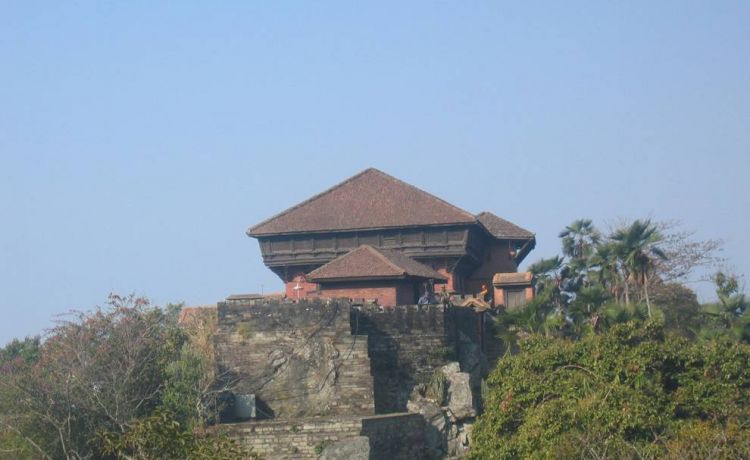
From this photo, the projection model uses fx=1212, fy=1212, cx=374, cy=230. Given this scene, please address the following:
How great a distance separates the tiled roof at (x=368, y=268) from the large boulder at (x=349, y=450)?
7.26m

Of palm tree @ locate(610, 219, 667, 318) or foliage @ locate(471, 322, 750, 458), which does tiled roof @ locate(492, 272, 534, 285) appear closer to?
palm tree @ locate(610, 219, 667, 318)

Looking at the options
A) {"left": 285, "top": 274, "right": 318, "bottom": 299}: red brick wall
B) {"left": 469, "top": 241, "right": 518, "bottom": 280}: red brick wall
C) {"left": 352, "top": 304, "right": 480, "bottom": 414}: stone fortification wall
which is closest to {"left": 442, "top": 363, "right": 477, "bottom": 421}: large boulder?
{"left": 352, "top": 304, "right": 480, "bottom": 414}: stone fortification wall

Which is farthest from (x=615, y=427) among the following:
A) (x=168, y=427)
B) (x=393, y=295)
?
(x=393, y=295)

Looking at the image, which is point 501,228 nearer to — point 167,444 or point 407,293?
point 407,293

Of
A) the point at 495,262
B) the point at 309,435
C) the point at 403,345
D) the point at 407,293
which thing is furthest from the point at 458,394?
the point at 495,262

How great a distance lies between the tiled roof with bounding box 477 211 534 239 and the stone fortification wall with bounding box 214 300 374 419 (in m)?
14.3

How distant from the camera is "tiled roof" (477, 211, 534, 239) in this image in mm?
43156

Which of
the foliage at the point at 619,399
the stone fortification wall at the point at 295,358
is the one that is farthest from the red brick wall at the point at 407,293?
the foliage at the point at 619,399

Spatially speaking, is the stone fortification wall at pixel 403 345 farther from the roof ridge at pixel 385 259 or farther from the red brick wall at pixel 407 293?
the red brick wall at pixel 407 293

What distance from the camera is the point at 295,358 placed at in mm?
29219

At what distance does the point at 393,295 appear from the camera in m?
33.4

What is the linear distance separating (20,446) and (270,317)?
729 centimetres

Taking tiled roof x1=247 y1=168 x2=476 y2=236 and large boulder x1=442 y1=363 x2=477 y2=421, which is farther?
tiled roof x1=247 y1=168 x2=476 y2=236

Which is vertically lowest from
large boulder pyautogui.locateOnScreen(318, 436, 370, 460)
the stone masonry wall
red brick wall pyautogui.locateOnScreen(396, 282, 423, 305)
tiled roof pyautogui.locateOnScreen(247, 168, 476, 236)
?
large boulder pyautogui.locateOnScreen(318, 436, 370, 460)
